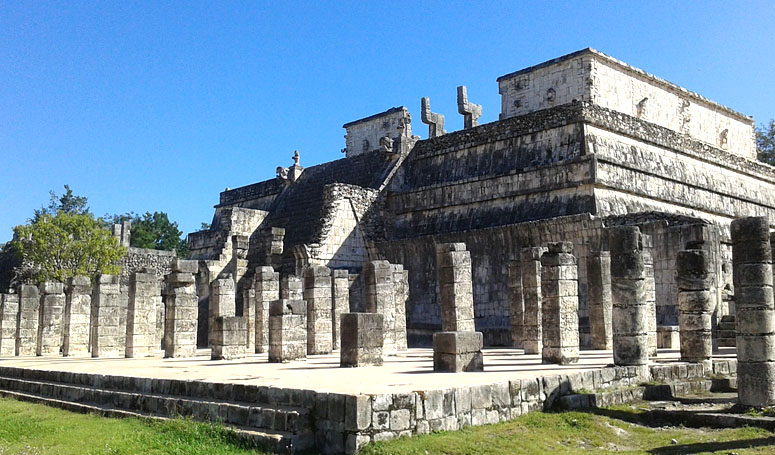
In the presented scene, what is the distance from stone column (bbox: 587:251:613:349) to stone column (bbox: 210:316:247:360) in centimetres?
792

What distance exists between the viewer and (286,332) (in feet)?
48.6

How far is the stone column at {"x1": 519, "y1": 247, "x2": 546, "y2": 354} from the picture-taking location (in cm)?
1634

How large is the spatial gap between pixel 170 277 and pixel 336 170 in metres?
14.6

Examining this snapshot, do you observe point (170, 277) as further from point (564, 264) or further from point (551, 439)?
point (551, 439)

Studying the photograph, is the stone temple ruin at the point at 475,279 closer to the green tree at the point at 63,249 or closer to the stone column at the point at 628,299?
the stone column at the point at 628,299

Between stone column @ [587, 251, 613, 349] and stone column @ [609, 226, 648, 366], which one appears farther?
stone column @ [587, 251, 613, 349]

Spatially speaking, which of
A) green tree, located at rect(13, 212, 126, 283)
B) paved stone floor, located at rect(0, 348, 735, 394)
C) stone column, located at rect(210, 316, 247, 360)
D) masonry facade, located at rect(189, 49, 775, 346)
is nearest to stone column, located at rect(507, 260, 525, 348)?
masonry facade, located at rect(189, 49, 775, 346)

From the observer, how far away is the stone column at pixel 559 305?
1325cm

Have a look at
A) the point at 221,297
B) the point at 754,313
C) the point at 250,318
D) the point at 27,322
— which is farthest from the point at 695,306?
the point at 27,322

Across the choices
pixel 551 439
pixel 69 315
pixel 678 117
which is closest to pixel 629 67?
pixel 678 117

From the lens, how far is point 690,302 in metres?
13.3

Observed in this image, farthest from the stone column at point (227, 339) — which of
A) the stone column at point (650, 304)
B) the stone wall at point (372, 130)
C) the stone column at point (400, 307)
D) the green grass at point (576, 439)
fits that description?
the stone wall at point (372, 130)

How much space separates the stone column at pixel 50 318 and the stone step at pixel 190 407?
336 inches

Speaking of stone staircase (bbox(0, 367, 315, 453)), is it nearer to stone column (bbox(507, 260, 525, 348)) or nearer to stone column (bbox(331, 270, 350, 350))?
stone column (bbox(331, 270, 350, 350))
